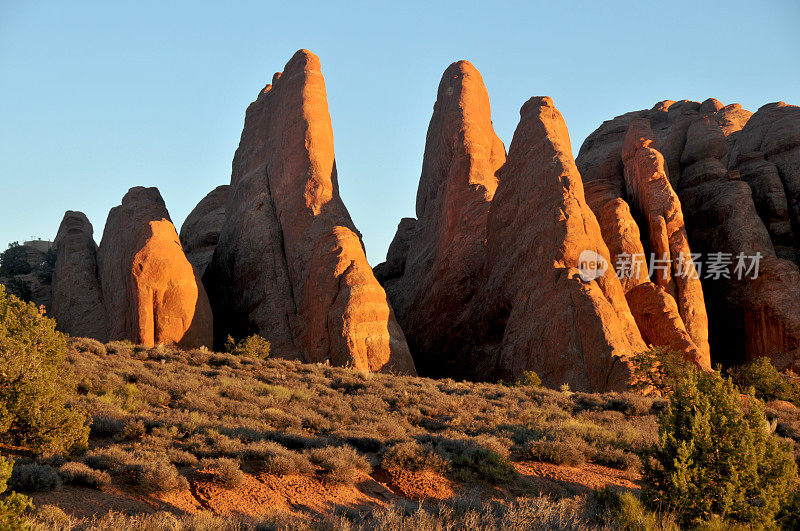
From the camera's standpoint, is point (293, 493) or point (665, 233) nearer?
point (293, 493)

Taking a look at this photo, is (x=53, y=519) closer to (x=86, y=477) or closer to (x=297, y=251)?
(x=86, y=477)

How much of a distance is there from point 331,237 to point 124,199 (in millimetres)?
16163

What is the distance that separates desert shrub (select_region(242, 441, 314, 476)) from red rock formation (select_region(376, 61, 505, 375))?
26739 mm

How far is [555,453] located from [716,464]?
3458 mm

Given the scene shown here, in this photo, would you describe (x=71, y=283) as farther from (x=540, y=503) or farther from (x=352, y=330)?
(x=540, y=503)

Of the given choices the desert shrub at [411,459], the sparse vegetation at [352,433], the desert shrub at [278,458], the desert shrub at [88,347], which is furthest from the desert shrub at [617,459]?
the desert shrub at [88,347]

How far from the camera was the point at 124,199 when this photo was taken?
4259 cm

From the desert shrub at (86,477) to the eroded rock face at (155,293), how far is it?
2254 cm

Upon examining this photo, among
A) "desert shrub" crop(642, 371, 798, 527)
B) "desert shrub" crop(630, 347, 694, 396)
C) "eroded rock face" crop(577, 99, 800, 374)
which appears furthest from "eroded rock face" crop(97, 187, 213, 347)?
"eroded rock face" crop(577, 99, 800, 374)

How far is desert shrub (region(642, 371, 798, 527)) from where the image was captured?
35.3 feet

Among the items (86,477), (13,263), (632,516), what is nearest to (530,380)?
(632,516)

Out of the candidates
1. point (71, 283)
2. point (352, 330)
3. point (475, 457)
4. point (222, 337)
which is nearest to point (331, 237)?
point (352, 330)

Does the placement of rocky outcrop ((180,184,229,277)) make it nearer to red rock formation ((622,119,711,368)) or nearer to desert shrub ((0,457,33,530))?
red rock formation ((622,119,711,368))

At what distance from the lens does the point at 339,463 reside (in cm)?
1154
